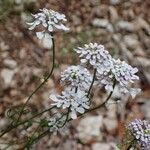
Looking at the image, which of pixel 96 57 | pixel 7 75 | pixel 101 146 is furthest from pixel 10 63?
pixel 96 57

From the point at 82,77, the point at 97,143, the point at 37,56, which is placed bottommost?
the point at 97,143

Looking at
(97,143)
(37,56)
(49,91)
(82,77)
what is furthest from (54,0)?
(82,77)

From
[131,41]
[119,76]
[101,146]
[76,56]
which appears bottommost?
[101,146]

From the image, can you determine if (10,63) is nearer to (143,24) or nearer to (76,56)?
(76,56)

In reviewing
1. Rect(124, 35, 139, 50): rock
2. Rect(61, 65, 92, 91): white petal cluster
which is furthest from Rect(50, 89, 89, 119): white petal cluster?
Rect(124, 35, 139, 50): rock

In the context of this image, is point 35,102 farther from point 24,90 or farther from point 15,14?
point 15,14

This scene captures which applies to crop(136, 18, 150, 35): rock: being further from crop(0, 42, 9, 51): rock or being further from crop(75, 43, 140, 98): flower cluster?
crop(75, 43, 140, 98): flower cluster

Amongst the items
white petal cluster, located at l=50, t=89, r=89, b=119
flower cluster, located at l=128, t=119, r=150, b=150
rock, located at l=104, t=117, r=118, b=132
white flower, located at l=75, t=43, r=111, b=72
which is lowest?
rock, located at l=104, t=117, r=118, b=132
